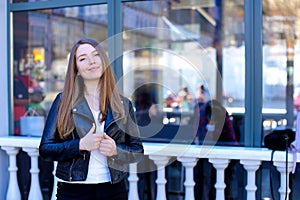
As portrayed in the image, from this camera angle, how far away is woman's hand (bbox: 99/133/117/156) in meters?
1.84

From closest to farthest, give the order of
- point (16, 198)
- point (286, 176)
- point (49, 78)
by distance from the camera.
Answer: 1. point (286, 176)
2. point (16, 198)
3. point (49, 78)

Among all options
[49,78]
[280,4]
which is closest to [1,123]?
[49,78]

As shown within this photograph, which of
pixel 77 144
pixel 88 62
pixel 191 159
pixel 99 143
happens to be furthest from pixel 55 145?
pixel 191 159

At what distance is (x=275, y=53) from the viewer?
8297 millimetres

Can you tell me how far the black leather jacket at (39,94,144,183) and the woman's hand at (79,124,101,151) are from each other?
0.03 meters

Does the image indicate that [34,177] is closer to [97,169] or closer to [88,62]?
[97,169]

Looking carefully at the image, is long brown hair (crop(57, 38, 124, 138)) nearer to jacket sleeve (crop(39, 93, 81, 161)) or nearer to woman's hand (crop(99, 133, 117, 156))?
jacket sleeve (crop(39, 93, 81, 161))

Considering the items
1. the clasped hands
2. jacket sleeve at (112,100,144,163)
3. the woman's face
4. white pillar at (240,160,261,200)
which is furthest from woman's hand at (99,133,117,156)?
white pillar at (240,160,261,200)

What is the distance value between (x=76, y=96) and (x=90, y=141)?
243 millimetres

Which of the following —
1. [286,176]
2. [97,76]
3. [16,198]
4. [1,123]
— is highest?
[97,76]

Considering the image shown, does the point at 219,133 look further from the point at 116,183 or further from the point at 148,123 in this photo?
the point at 116,183

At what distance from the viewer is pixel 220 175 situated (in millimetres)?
2635

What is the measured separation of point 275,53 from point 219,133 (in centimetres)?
512

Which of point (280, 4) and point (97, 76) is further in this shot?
point (280, 4)
